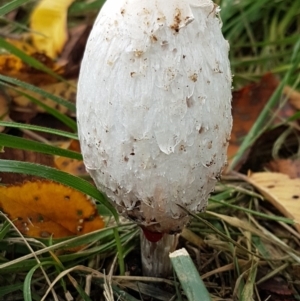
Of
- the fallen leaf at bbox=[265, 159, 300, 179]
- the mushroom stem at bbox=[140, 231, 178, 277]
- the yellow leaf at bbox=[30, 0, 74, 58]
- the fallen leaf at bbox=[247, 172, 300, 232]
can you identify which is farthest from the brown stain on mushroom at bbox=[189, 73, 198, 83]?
the yellow leaf at bbox=[30, 0, 74, 58]

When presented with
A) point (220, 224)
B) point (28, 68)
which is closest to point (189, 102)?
point (220, 224)

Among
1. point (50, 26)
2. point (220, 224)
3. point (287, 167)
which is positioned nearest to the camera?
point (220, 224)

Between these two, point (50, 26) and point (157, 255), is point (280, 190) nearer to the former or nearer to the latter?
point (157, 255)

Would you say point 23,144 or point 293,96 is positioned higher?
point 23,144

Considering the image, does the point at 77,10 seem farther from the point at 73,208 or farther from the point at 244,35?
the point at 73,208

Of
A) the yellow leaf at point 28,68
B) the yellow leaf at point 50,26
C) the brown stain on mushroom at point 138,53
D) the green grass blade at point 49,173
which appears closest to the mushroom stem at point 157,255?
the green grass blade at point 49,173

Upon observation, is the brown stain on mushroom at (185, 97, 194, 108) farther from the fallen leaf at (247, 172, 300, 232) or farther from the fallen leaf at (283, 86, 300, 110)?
the fallen leaf at (283, 86, 300, 110)

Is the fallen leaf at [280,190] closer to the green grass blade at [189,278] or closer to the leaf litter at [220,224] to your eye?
the leaf litter at [220,224]
